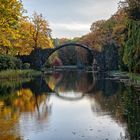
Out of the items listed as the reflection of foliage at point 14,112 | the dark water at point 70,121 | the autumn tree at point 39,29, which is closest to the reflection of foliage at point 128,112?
the dark water at point 70,121

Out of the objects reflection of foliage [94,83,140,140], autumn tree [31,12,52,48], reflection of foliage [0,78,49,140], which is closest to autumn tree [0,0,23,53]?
reflection of foliage [0,78,49,140]

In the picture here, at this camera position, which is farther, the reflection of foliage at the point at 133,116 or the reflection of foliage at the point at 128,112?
the reflection of foliage at the point at 128,112

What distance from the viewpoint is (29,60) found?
8344cm

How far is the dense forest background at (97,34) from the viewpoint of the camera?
41781mm

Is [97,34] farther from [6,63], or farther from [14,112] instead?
[14,112]

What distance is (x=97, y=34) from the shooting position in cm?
10181

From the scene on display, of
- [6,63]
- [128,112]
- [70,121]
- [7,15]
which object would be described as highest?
[7,15]

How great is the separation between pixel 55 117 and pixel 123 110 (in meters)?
3.81

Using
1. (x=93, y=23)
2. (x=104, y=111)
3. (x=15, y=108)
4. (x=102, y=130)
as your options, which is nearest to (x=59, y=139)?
(x=102, y=130)

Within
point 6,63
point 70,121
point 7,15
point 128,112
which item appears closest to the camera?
point 70,121

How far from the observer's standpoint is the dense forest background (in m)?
41.8

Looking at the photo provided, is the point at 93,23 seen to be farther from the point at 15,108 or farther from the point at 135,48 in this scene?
the point at 15,108

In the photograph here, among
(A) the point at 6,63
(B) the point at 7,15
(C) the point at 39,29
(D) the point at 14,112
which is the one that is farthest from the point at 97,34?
(D) the point at 14,112

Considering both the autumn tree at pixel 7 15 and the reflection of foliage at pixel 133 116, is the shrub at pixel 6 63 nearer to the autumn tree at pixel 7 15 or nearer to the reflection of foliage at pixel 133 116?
the autumn tree at pixel 7 15
